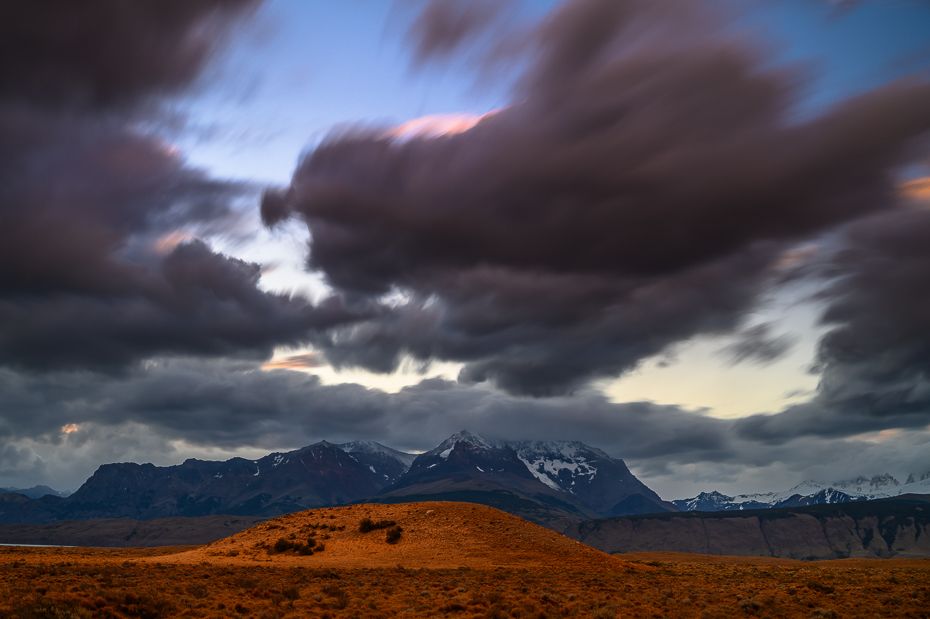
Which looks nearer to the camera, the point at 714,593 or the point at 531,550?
the point at 714,593

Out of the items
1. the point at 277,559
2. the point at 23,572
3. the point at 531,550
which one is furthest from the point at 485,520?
the point at 23,572

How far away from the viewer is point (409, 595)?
3728 centimetres

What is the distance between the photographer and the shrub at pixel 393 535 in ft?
229

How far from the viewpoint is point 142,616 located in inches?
1142

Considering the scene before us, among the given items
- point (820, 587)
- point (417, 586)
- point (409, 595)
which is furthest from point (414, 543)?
point (820, 587)

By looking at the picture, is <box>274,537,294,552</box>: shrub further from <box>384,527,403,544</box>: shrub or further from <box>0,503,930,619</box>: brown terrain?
<box>384,527,403,544</box>: shrub

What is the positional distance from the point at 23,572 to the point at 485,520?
49770 mm

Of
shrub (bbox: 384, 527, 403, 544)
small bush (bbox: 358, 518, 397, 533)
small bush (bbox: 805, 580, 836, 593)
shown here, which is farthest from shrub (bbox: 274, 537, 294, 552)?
small bush (bbox: 805, 580, 836, 593)

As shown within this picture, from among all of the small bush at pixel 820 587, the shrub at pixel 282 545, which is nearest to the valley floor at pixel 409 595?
the small bush at pixel 820 587

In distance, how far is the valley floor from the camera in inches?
1199

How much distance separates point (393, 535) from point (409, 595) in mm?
34842

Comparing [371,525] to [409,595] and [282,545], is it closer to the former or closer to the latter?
[282,545]

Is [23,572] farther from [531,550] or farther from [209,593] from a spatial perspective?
[531,550]

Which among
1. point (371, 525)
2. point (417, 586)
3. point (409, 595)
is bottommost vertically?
point (417, 586)
